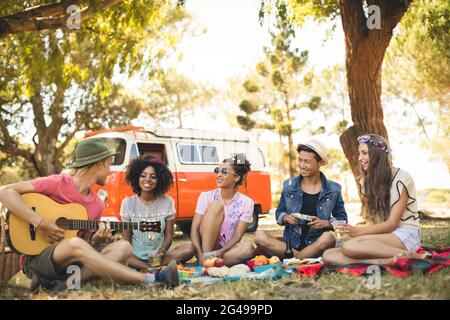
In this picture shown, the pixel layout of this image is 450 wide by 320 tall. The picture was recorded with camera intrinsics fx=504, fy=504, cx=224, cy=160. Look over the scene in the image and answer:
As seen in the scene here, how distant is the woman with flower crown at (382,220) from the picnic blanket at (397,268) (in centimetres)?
10

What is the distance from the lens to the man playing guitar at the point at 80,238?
3453mm

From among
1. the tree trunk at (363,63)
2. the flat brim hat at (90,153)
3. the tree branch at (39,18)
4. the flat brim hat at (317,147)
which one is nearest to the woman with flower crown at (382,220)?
the flat brim hat at (317,147)

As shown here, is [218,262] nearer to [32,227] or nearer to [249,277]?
[249,277]

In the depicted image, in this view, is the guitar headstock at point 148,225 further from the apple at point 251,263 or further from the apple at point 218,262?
the apple at point 251,263

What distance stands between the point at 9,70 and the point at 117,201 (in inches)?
219

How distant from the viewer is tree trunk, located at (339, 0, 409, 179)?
7449 millimetres

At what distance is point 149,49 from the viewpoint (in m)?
9.34

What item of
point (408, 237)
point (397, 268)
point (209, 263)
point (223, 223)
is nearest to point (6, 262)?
point (209, 263)

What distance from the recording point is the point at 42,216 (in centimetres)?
372

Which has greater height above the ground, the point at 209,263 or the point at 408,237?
the point at 408,237

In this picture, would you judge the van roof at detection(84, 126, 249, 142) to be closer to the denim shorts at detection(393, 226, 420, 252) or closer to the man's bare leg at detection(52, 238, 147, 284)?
the man's bare leg at detection(52, 238, 147, 284)

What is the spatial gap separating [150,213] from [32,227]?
3.57 ft

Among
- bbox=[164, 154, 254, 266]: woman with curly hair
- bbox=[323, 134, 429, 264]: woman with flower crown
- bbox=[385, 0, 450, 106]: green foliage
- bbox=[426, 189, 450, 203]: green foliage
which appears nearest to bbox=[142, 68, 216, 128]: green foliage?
bbox=[385, 0, 450, 106]: green foliage
